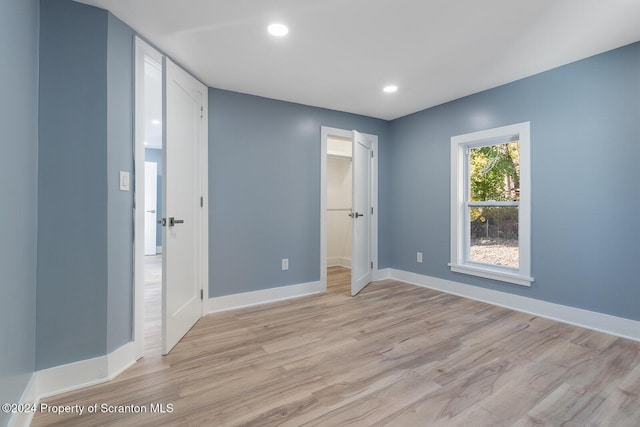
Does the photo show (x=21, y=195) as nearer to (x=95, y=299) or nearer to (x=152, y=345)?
(x=95, y=299)

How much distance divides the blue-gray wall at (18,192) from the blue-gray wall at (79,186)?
0.19 ft

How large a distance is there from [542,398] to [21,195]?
9.46 ft

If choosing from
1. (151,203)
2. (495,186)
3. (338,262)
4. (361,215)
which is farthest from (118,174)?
(151,203)

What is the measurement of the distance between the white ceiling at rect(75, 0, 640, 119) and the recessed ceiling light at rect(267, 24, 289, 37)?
1.6 inches

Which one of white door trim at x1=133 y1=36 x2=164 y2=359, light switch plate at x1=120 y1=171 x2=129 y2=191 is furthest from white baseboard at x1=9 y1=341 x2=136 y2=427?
light switch plate at x1=120 y1=171 x2=129 y2=191

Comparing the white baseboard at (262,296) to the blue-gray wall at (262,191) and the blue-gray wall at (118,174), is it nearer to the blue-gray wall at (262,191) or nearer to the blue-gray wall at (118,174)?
the blue-gray wall at (262,191)

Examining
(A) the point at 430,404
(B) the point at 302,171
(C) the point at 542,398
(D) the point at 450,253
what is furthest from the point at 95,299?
(D) the point at 450,253

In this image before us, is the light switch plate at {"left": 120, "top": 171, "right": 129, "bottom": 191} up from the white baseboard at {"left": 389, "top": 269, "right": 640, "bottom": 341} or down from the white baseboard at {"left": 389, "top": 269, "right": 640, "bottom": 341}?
up

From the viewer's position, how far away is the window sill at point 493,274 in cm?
292

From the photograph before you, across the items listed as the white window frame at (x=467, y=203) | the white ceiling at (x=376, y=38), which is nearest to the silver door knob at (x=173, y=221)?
the white ceiling at (x=376, y=38)

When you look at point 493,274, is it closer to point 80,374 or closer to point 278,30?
point 278,30

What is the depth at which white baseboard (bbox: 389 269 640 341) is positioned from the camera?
7.66 feet

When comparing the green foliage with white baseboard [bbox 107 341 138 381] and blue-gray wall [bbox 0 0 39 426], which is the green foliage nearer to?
white baseboard [bbox 107 341 138 381]

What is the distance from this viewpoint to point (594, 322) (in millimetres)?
2477
